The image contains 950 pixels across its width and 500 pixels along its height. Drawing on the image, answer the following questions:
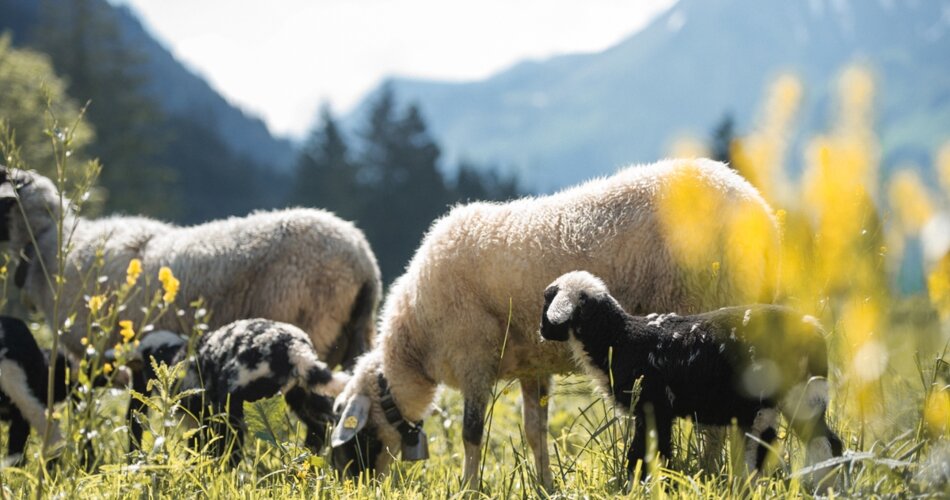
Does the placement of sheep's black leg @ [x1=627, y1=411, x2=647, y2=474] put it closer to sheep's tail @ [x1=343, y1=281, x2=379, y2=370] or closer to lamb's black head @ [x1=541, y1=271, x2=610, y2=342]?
lamb's black head @ [x1=541, y1=271, x2=610, y2=342]

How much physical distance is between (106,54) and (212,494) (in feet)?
165

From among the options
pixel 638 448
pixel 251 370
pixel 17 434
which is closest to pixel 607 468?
pixel 638 448

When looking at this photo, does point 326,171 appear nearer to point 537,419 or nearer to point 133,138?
point 133,138

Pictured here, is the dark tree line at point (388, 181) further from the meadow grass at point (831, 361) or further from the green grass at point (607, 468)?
the meadow grass at point (831, 361)

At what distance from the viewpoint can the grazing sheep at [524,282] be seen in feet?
14.9

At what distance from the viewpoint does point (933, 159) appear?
1.76m

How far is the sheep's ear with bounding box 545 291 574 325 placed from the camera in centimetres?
378

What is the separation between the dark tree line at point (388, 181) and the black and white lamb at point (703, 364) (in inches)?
1526

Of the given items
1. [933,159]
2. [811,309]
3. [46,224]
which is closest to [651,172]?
[811,309]

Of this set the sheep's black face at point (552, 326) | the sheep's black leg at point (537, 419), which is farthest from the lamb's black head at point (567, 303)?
the sheep's black leg at point (537, 419)

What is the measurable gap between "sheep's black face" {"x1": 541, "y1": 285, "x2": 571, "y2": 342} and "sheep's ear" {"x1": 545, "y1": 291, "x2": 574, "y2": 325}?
20 mm

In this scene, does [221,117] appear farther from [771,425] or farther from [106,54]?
[771,425]

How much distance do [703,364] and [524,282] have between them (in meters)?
1.60

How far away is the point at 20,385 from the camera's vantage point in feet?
15.6
